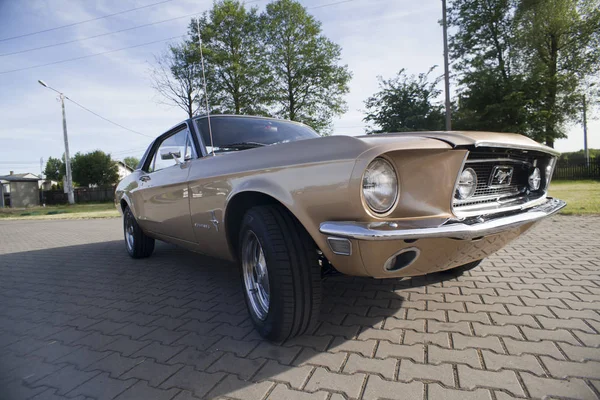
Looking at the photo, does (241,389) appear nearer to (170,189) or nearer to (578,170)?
(170,189)

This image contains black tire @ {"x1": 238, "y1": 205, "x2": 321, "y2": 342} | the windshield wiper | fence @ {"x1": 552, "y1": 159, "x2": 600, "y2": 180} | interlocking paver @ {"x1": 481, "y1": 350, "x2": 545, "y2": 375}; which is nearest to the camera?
interlocking paver @ {"x1": 481, "y1": 350, "x2": 545, "y2": 375}

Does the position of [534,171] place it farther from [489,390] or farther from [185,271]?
[185,271]

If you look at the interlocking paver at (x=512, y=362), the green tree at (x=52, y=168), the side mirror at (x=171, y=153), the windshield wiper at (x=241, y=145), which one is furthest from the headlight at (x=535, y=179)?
the green tree at (x=52, y=168)

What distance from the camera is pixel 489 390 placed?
153cm

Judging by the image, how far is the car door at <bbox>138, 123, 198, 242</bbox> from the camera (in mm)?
3062

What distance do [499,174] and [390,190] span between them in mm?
980

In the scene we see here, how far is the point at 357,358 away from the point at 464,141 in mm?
1304

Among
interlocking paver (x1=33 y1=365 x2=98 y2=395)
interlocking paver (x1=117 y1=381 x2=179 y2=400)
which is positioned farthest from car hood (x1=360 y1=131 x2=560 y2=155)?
interlocking paver (x1=33 y1=365 x2=98 y2=395)

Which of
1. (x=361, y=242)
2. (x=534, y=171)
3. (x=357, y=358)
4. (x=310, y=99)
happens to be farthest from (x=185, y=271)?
(x=310, y=99)

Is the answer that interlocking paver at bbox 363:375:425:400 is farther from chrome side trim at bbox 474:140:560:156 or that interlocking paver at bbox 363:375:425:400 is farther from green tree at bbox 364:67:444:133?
green tree at bbox 364:67:444:133

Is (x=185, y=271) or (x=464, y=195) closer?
(x=464, y=195)

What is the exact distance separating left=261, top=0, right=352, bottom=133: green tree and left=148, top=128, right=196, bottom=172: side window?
2039cm

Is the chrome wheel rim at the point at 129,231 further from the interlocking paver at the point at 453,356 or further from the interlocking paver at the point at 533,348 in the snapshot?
the interlocking paver at the point at 533,348

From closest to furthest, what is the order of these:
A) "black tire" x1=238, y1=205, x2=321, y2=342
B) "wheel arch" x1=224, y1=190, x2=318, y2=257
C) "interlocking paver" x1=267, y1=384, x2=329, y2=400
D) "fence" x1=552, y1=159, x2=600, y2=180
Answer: "interlocking paver" x1=267, y1=384, x2=329, y2=400 → "black tire" x1=238, y1=205, x2=321, y2=342 → "wheel arch" x1=224, y1=190, x2=318, y2=257 → "fence" x1=552, y1=159, x2=600, y2=180
